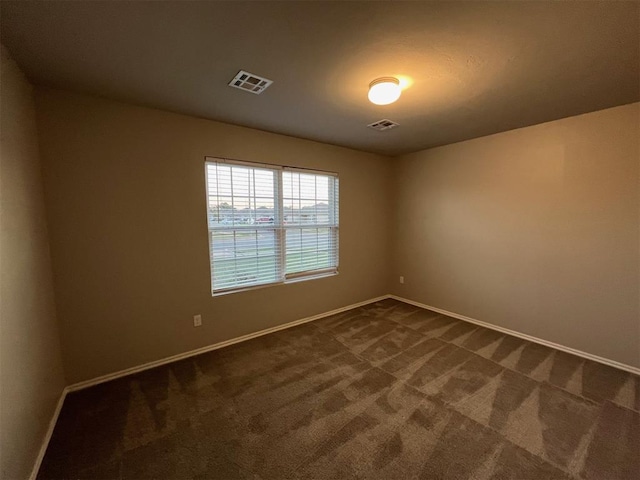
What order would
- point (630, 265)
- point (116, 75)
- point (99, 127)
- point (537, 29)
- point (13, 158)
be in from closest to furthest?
point (537, 29), point (13, 158), point (116, 75), point (99, 127), point (630, 265)

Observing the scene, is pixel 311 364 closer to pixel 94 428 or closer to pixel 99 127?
pixel 94 428

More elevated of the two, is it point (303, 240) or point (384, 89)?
point (384, 89)

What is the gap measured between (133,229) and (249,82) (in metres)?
1.64

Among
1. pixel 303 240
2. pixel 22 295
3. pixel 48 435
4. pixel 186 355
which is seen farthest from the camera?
pixel 303 240

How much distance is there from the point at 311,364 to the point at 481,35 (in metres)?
2.75

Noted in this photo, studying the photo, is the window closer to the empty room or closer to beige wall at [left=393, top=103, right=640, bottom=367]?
the empty room

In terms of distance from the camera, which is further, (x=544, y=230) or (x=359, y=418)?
(x=544, y=230)

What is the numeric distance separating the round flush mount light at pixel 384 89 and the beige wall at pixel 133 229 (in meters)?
1.50

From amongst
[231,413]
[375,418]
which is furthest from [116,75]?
[375,418]

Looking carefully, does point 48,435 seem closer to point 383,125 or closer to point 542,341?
point 383,125

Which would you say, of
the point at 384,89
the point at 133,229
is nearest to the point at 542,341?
the point at 384,89

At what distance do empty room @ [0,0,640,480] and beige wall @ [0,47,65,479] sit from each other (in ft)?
0.07

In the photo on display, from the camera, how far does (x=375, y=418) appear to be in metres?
1.82

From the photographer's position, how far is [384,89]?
184 centimetres
